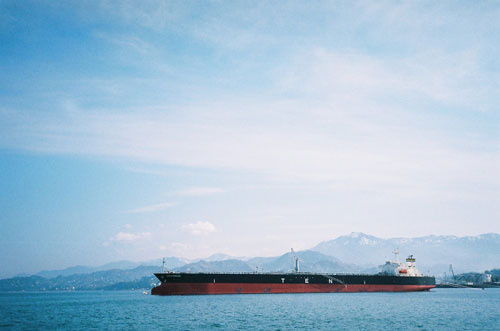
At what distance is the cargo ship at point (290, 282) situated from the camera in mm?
73312

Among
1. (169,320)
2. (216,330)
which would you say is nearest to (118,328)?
(169,320)

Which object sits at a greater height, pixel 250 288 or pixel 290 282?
pixel 290 282

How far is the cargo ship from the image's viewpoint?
2886 inches

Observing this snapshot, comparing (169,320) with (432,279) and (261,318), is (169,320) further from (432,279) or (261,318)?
(432,279)

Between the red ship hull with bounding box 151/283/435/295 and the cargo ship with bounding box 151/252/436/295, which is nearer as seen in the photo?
the red ship hull with bounding box 151/283/435/295

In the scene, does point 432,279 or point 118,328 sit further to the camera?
point 432,279

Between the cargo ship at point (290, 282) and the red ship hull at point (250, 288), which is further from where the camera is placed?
the cargo ship at point (290, 282)

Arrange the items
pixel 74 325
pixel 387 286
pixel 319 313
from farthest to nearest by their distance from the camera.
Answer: pixel 387 286, pixel 319 313, pixel 74 325

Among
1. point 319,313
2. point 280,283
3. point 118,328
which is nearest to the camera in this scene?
point 118,328

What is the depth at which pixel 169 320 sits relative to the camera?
46000 millimetres

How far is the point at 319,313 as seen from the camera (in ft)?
169

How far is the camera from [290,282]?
80000 millimetres

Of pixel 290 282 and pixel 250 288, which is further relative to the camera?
pixel 290 282

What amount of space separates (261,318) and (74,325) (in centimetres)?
2081
